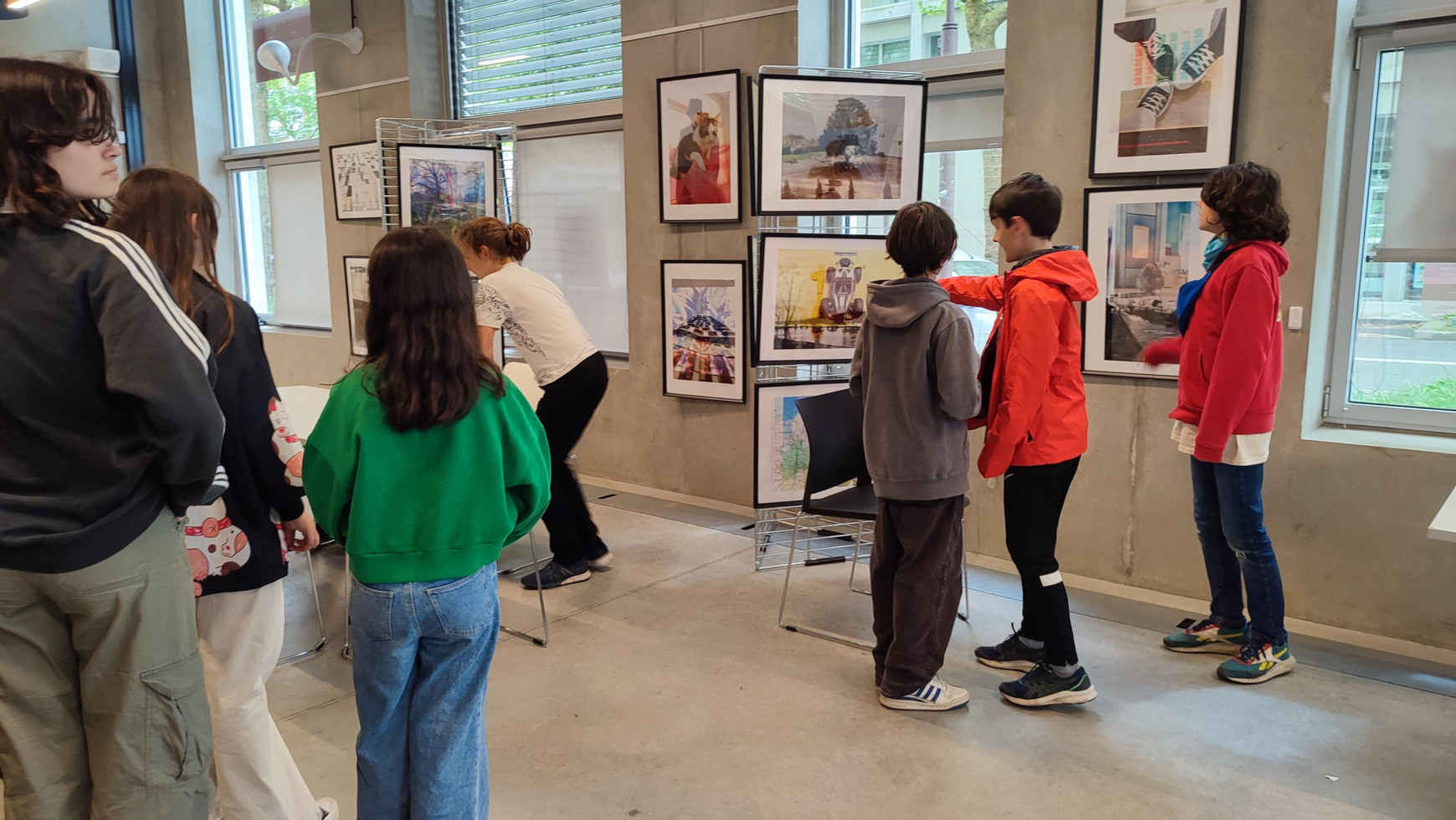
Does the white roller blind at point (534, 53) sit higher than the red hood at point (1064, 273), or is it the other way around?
the white roller blind at point (534, 53)

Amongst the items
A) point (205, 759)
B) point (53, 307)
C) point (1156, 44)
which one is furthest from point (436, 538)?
point (1156, 44)

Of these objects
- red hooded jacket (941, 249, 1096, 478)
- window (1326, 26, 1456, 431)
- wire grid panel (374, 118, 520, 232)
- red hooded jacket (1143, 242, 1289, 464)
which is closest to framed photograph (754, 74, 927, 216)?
red hooded jacket (941, 249, 1096, 478)

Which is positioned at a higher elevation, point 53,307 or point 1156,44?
point 1156,44

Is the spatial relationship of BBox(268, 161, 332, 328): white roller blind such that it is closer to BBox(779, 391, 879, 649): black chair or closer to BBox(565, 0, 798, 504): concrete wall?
BBox(565, 0, 798, 504): concrete wall

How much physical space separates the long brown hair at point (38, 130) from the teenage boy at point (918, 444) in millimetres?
1965

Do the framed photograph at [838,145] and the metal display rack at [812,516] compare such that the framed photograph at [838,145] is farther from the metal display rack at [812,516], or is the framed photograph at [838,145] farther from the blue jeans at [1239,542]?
the blue jeans at [1239,542]

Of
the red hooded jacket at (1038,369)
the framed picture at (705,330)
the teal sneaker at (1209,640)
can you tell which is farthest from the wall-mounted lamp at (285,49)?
the teal sneaker at (1209,640)

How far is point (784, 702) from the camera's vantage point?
2988 mm

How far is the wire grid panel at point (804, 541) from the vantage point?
14.0 ft

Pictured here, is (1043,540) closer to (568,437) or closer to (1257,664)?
(1257,664)

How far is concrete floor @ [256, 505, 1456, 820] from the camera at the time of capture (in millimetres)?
2430

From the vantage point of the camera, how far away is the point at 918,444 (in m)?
2.75

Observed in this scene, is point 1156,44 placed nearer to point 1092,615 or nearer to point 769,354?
point 769,354

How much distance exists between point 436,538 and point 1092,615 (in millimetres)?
2753
